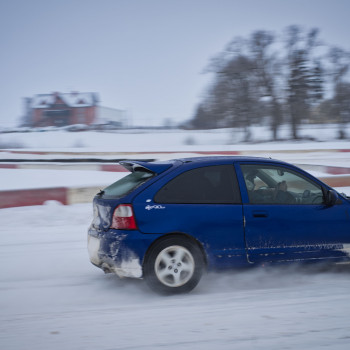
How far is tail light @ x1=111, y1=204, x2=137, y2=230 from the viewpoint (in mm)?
4402

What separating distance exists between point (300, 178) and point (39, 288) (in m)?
3.19

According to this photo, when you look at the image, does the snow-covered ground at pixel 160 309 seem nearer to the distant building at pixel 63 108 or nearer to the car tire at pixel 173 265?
the car tire at pixel 173 265

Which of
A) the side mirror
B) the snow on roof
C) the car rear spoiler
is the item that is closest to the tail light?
the car rear spoiler

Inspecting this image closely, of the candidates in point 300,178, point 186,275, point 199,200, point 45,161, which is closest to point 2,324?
point 186,275

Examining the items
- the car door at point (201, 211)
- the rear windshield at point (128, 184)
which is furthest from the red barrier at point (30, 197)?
the car door at point (201, 211)

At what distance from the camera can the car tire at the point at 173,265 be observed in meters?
4.43

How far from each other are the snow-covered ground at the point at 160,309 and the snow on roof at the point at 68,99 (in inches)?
3041

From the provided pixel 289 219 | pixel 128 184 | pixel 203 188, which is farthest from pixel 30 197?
pixel 289 219

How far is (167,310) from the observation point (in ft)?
13.7

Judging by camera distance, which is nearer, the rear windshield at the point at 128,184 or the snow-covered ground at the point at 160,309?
the snow-covered ground at the point at 160,309

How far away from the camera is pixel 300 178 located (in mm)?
5051

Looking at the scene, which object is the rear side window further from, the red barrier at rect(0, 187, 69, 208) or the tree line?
the tree line

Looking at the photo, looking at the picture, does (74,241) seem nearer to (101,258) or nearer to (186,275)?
(101,258)

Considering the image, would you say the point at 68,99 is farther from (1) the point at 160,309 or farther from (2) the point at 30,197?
(1) the point at 160,309
